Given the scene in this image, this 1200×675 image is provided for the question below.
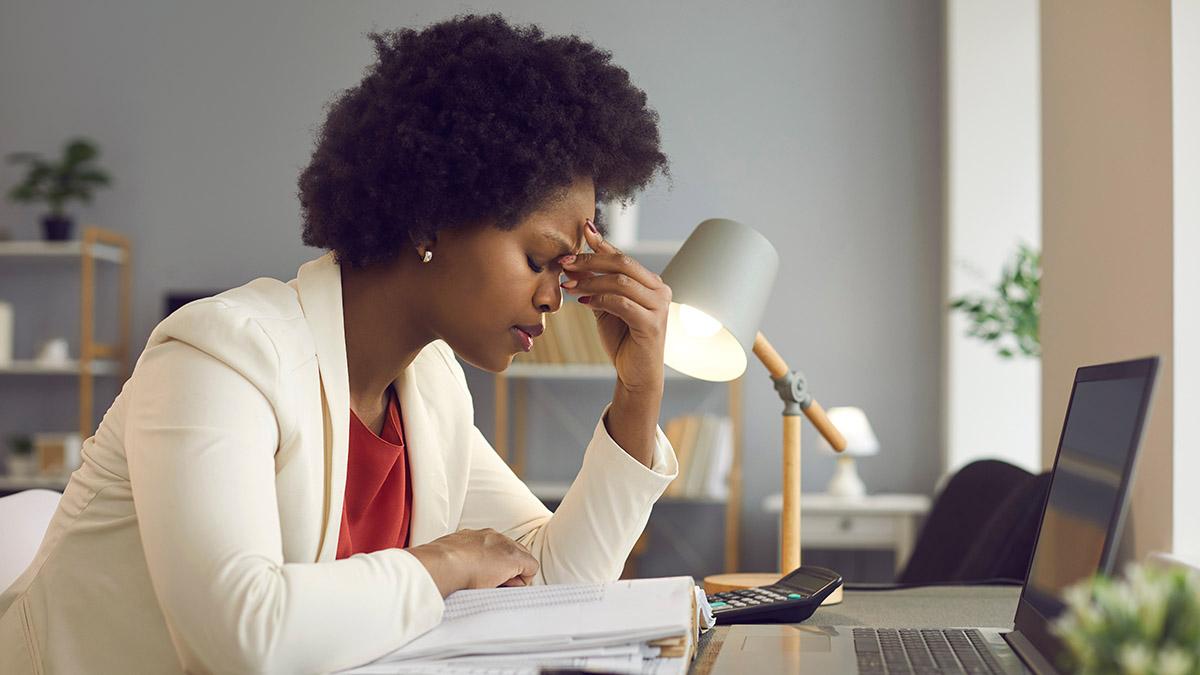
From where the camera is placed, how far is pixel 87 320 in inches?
165

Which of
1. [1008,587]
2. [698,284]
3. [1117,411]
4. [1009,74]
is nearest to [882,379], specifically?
[1009,74]

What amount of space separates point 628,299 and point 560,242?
9 cm

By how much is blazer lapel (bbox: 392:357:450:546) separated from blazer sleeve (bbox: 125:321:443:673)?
316 mm

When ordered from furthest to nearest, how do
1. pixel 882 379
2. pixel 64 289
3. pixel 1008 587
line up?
pixel 64 289 < pixel 882 379 < pixel 1008 587

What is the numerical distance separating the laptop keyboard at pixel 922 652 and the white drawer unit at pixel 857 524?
2.76 meters

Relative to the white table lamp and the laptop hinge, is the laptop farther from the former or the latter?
the white table lamp

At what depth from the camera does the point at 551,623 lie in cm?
86

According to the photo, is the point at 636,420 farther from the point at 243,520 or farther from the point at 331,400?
the point at 243,520

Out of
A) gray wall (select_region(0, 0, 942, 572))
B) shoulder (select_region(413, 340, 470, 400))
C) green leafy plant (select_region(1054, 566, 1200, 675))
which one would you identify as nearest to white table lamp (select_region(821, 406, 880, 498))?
gray wall (select_region(0, 0, 942, 572))

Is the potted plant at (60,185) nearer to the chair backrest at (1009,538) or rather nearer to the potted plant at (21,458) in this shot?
the potted plant at (21,458)

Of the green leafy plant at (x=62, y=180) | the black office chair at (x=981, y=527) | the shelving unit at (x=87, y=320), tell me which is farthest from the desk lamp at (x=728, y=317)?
the green leafy plant at (x=62, y=180)

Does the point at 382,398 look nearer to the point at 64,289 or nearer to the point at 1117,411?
the point at 1117,411

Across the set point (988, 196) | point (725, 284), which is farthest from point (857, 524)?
point (725, 284)

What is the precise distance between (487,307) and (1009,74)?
328cm
